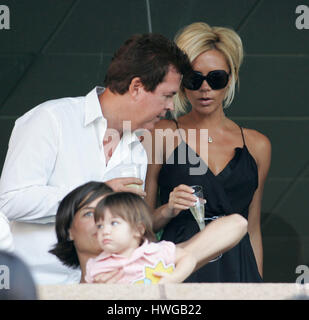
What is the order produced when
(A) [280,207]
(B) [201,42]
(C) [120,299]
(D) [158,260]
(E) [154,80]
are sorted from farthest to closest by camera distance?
(A) [280,207] → (B) [201,42] → (E) [154,80] → (D) [158,260] → (C) [120,299]

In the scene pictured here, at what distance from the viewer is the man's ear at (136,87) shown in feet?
9.72

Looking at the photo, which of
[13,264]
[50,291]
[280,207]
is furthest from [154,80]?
[280,207]

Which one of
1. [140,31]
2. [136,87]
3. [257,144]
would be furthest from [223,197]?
[140,31]

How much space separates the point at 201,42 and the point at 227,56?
0.12m

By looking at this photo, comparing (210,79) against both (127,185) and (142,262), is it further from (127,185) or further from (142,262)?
(142,262)

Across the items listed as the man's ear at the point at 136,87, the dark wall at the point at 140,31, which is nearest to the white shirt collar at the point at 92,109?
the man's ear at the point at 136,87

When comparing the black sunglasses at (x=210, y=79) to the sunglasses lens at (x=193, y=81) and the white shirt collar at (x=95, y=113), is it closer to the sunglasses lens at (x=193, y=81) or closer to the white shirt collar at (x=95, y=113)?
the sunglasses lens at (x=193, y=81)

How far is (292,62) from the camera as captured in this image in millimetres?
4145

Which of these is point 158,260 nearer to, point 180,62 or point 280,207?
point 180,62

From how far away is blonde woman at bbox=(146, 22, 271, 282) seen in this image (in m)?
3.17

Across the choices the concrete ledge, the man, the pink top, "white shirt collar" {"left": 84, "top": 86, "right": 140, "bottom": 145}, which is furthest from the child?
"white shirt collar" {"left": 84, "top": 86, "right": 140, "bottom": 145}

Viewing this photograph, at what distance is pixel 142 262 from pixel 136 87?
0.85m

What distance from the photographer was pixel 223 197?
3.19m

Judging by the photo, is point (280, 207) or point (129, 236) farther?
point (280, 207)
